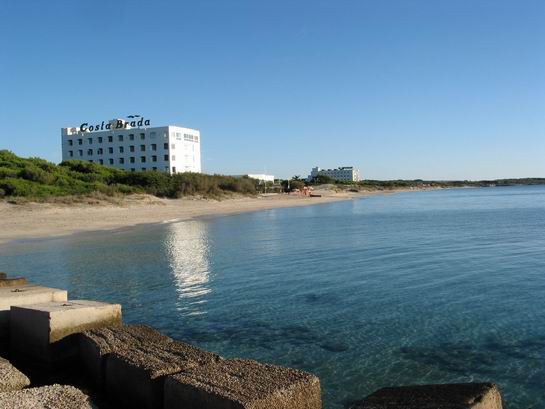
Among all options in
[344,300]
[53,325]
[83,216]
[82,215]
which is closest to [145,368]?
[53,325]

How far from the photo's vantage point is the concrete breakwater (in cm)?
466

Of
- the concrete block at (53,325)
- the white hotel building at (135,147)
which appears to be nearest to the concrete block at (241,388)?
the concrete block at (53,325)

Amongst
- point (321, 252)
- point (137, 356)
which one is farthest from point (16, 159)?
point (137, 356)

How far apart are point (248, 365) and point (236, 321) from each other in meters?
5.68

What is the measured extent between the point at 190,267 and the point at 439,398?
14986 millimetres

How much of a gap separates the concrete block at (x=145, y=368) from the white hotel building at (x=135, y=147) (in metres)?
89.0

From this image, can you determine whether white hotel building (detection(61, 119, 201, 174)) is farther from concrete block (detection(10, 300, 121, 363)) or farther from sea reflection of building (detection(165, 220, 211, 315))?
concrete block (detection(10, 300, 121, 363))

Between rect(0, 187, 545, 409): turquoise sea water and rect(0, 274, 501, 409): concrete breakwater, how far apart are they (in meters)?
2.18

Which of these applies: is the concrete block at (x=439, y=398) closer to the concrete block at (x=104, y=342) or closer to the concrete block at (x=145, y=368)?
the concrete block at (x=145, y=368)

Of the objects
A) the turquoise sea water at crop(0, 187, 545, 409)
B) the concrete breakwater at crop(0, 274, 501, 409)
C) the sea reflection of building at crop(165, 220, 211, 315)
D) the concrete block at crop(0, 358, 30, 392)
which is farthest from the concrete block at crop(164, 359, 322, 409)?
the sea reflection of building at crop(165, 220, 211, 315)

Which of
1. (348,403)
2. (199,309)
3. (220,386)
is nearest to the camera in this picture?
(220,386)

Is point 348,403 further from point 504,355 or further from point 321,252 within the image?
point 321,252

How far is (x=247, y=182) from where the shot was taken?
302 ft

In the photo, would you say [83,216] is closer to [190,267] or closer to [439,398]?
[190,267]
